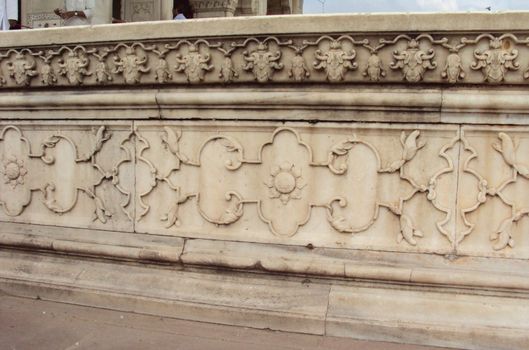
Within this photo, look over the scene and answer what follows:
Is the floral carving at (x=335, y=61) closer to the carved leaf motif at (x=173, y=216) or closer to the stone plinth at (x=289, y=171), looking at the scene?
the stone plinth at (x=289, y=171)

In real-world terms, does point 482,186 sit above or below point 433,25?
below

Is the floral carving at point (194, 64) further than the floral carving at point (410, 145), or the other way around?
the floral carving at point (194, 64)

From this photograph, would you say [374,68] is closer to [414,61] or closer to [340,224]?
[414,61]

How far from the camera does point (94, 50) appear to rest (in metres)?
2.86

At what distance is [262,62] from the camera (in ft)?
8.42

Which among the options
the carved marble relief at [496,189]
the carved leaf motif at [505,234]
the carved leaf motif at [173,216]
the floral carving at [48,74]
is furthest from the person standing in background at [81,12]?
the carved leaf motif at [505,234]

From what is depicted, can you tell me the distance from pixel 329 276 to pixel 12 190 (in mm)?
1950

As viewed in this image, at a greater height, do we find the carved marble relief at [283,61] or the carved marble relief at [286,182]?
the carved marble relief at [283,61]

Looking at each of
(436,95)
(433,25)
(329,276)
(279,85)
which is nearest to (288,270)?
(329,276)

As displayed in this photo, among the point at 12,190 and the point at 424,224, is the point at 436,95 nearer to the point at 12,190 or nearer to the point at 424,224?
the point at 424,224

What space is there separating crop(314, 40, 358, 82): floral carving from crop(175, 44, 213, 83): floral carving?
0.55m

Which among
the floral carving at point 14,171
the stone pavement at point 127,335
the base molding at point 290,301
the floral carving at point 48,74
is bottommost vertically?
the stone pavement at point 127,335

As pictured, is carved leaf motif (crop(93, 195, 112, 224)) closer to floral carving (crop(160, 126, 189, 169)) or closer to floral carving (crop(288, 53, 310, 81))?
floral carving (crop(160, 126, 189, 169))

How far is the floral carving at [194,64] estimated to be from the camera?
2.66 m
